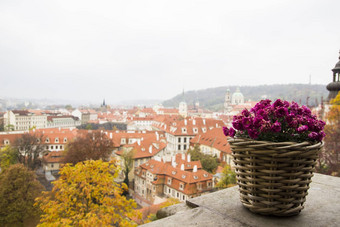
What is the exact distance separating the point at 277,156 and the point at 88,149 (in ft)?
Answer: 105

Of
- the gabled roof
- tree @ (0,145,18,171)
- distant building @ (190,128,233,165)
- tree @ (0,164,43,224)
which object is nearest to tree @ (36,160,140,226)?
tree @ (0,164,43,224)

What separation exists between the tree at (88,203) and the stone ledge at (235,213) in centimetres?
652

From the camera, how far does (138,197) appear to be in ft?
95.6

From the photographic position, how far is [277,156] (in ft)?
7.11

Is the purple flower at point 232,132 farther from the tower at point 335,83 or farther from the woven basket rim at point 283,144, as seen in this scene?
the tower at point 335,83

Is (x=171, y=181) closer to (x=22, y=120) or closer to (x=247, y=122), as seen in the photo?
(x=247, y=122)

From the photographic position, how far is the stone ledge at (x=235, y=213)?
223cm

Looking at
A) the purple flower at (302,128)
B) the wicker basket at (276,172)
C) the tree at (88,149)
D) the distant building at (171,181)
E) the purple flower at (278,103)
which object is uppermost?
the purple flower at (278,103)

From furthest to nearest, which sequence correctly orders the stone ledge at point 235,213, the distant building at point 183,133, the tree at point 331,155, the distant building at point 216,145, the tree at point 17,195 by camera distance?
the distant building at point 183,133
the distant building at point 216,145
the tree at point 17,195
the tree at point 331,155
the stone ledge at point 235,213

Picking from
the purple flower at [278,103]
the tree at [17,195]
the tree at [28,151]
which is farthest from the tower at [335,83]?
the tree at [28,151]

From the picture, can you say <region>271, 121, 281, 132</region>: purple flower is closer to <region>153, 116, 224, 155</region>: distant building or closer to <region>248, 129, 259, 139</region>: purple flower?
<region>248, 129, 259, 139</region>: purple flower

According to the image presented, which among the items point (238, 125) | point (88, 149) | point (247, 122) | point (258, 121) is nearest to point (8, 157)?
point (88, 149)

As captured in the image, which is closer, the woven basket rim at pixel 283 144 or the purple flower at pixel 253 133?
the woven basket rim at pixel 283 144

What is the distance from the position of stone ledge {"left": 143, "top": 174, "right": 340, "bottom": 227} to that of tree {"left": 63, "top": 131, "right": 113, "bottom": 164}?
3019 cm
